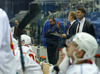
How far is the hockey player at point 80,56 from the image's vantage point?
230 cm

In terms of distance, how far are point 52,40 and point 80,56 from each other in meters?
3.62

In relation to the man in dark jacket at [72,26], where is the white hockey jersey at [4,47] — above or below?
above

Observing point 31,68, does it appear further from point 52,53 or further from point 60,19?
point 60,19

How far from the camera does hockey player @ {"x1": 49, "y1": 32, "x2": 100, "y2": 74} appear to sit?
2303mm

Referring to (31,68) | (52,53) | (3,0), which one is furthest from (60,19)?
(3,0)

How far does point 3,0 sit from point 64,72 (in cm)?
883

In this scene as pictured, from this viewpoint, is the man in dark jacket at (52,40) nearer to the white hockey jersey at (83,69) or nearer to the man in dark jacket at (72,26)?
the man in dark jacket at (72,26)

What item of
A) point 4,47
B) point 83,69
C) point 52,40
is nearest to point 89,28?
point 52,40

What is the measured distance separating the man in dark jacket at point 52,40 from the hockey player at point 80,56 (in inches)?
135

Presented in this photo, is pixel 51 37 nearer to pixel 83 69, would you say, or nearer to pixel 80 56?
pixel 80 56

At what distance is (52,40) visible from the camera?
237 inches

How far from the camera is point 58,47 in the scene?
20.1ft

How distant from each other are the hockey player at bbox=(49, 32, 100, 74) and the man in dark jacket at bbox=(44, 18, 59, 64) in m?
3.43

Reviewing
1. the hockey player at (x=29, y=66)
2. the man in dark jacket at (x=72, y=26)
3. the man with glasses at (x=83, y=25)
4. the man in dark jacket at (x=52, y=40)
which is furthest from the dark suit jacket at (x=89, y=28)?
the hockey player at (x=29, y=66)
